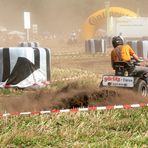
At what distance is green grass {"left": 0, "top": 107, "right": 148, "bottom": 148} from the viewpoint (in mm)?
6520

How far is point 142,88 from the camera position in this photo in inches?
431

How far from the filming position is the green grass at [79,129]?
6.52 metres

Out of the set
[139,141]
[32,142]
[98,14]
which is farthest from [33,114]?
[98,14]

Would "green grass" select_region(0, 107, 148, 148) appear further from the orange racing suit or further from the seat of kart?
the orange racing suit

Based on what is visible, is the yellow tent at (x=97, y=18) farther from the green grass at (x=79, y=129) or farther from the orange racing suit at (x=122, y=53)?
the green grass at (x=79, y=129)

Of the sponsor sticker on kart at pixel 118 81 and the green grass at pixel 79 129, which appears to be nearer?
the green grass at pixel 79 129

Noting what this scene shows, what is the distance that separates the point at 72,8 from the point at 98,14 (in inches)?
2256

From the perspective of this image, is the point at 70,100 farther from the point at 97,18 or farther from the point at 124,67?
the point at 97,18

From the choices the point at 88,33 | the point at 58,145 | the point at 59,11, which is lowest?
the point at 58,145

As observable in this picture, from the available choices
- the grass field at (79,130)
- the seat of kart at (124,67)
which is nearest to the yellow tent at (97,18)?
the seat of kart at (124,67)

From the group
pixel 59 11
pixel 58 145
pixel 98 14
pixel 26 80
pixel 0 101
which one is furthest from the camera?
pixel 59 11

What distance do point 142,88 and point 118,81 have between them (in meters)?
0.59

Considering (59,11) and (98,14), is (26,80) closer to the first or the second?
(98,14)

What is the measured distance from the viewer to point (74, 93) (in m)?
10.3
